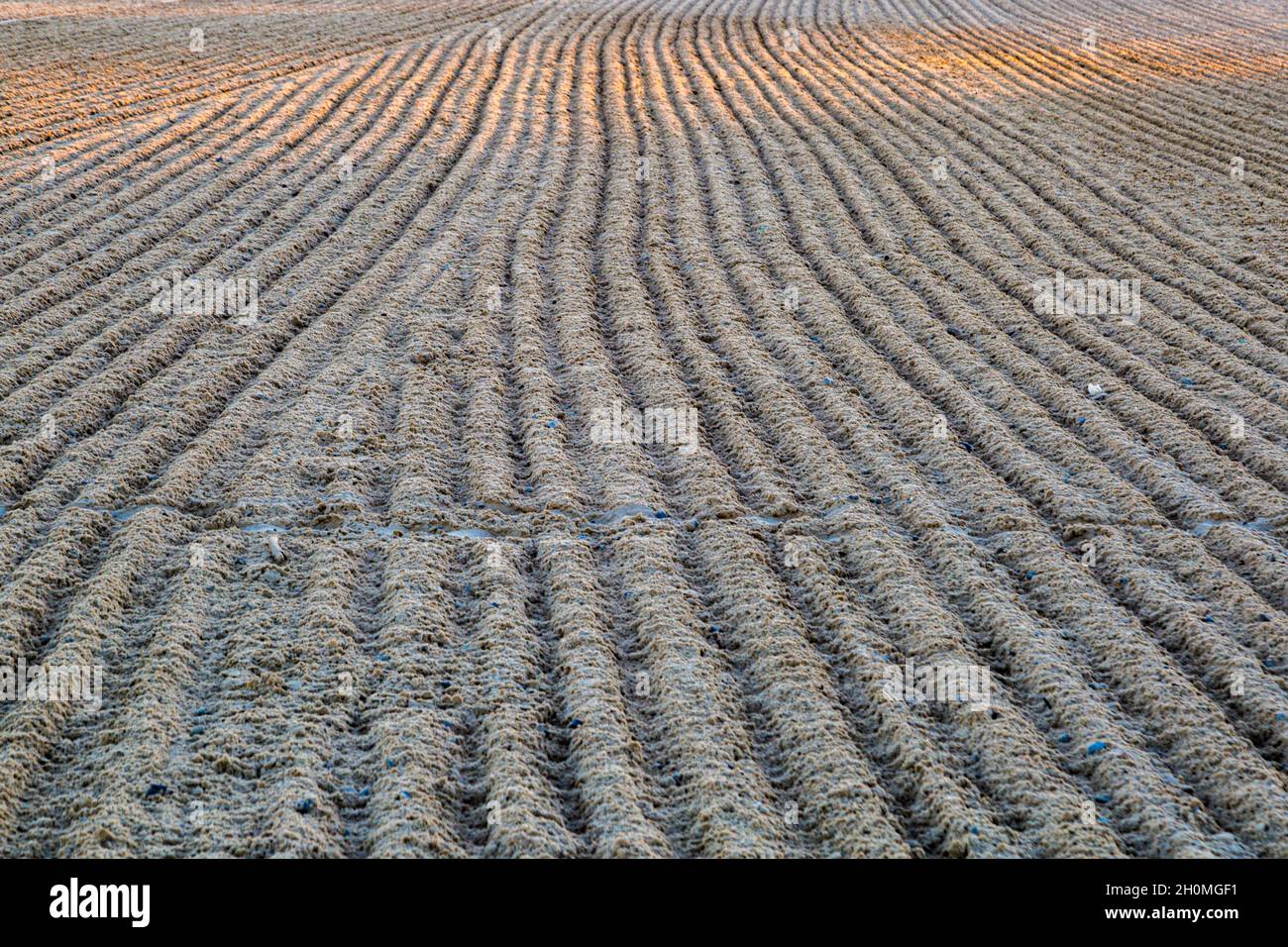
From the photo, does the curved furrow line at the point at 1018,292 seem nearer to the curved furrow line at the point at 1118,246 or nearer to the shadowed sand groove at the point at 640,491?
the shadowed sand groove at the point at 640,491

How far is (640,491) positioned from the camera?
4766 mm

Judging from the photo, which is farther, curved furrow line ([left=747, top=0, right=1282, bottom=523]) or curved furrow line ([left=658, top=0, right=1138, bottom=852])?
curved furrow line ([left=747, top=0, right=1282, bottom=523])

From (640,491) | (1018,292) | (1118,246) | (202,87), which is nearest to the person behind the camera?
(640,491)

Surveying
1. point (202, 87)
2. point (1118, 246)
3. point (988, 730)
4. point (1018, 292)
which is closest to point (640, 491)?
point (988, 730)

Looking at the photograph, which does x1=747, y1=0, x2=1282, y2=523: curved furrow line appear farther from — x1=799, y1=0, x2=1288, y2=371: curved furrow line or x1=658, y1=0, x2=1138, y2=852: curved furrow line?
x1=658, y1=0, x2=1138, y2=852: curved furrow line

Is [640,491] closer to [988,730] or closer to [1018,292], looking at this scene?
[988,730]

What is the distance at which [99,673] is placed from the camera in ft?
11.6

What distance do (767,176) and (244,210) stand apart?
4.07 metres

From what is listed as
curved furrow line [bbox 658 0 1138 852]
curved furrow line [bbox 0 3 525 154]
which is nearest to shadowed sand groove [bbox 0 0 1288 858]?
curved furrow line [bbox 658 0 1138 852]

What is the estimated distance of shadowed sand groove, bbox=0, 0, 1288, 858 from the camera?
10.4 ft

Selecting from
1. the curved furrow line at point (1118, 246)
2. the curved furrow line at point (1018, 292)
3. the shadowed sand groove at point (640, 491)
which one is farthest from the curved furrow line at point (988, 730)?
the curved furrow line at point (1118, 246)

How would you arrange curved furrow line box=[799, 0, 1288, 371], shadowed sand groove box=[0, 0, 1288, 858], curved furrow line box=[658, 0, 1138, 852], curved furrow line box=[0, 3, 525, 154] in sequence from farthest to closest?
curved furrow line box=[0, 3, 525, 154]
curved furrow line box=[799, 0, 1288, 371]
shadowed sand groove box=[0, 0, 1288, 858]
curved furrow line box=[658, 0, 1138, 852]

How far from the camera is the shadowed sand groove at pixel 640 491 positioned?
10.4 feet

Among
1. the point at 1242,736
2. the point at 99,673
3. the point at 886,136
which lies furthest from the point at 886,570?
the point at 886,136
